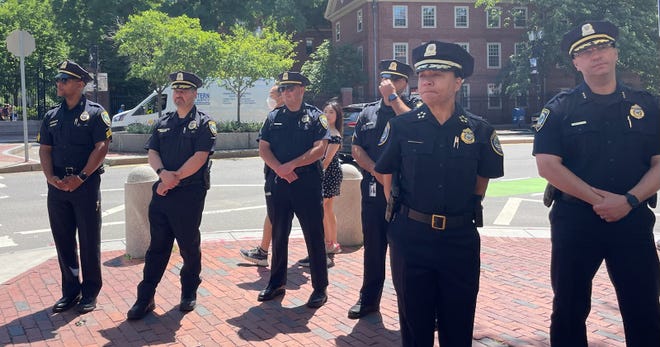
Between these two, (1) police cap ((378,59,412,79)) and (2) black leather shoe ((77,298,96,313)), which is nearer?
(1) police cap ((378,59,412,79))

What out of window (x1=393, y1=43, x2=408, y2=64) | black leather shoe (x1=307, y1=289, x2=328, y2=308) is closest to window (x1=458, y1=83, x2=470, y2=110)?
window (x1=393, y1=43, x2=408, y2=64)

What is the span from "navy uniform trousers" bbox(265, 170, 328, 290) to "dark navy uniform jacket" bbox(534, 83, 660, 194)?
2.26 m

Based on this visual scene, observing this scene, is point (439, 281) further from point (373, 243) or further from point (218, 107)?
point (218, 107)

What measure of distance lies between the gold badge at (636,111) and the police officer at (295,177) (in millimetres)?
2606

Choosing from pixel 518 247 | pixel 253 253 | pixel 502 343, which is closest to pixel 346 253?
pixel 253 253

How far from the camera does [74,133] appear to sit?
533 centimetres

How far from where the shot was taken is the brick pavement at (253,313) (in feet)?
15.4

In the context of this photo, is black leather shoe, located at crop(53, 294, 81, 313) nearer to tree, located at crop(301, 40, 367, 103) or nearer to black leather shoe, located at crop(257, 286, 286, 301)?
black leather shoe, located at crop(257, 286, 286, 301)

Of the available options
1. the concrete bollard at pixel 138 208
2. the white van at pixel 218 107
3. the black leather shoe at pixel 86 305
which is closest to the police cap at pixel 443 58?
the black leather shoe at pixel 86 305

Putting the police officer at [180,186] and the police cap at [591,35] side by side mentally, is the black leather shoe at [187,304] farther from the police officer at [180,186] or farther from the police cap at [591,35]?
the police cap at [591,35]

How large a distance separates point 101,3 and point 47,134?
33.5 metres

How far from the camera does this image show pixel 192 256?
538 cm

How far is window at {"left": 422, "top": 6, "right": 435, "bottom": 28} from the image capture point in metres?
→ 46.4

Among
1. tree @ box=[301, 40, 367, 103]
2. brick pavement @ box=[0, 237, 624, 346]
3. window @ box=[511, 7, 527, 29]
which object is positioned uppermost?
window @ box=[511, 7, 527, 29]
